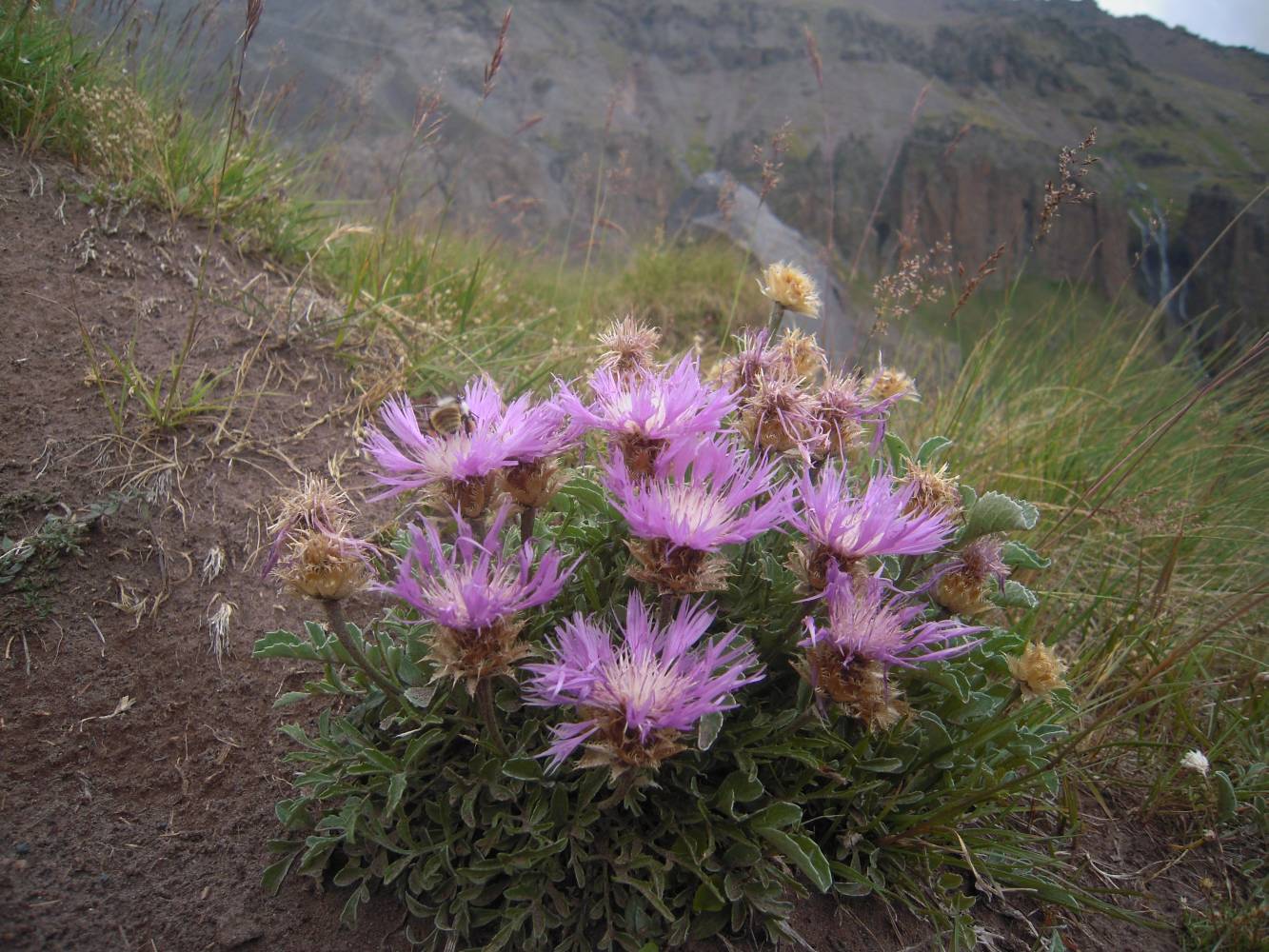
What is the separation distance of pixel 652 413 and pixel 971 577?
2.35 feet

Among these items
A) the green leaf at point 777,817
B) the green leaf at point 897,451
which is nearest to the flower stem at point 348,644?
the green leaf at point 777,817

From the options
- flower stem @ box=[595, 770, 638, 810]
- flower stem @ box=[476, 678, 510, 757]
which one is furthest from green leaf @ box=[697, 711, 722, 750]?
flower stem @ box=[476, 678, 510, 757]

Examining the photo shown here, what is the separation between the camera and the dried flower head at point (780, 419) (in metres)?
1.40

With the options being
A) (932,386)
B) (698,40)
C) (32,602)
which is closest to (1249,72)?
(932,386)

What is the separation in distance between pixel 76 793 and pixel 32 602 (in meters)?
0.57

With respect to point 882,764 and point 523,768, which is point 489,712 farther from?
Result: point 882,764

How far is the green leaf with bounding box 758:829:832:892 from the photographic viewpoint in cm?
124

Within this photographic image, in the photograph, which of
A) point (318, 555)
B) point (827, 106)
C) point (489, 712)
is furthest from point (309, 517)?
point (827, 106)

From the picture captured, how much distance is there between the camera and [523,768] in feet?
4.39

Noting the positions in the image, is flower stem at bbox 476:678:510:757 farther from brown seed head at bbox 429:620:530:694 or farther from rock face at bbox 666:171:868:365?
rock face at bbox 666:171:868:365

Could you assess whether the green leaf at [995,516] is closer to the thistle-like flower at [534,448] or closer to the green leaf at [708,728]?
the green leaf at [708,728]

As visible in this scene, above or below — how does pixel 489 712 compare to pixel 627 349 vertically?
below

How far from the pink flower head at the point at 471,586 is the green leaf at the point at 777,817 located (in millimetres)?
580

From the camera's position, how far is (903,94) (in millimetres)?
42656
